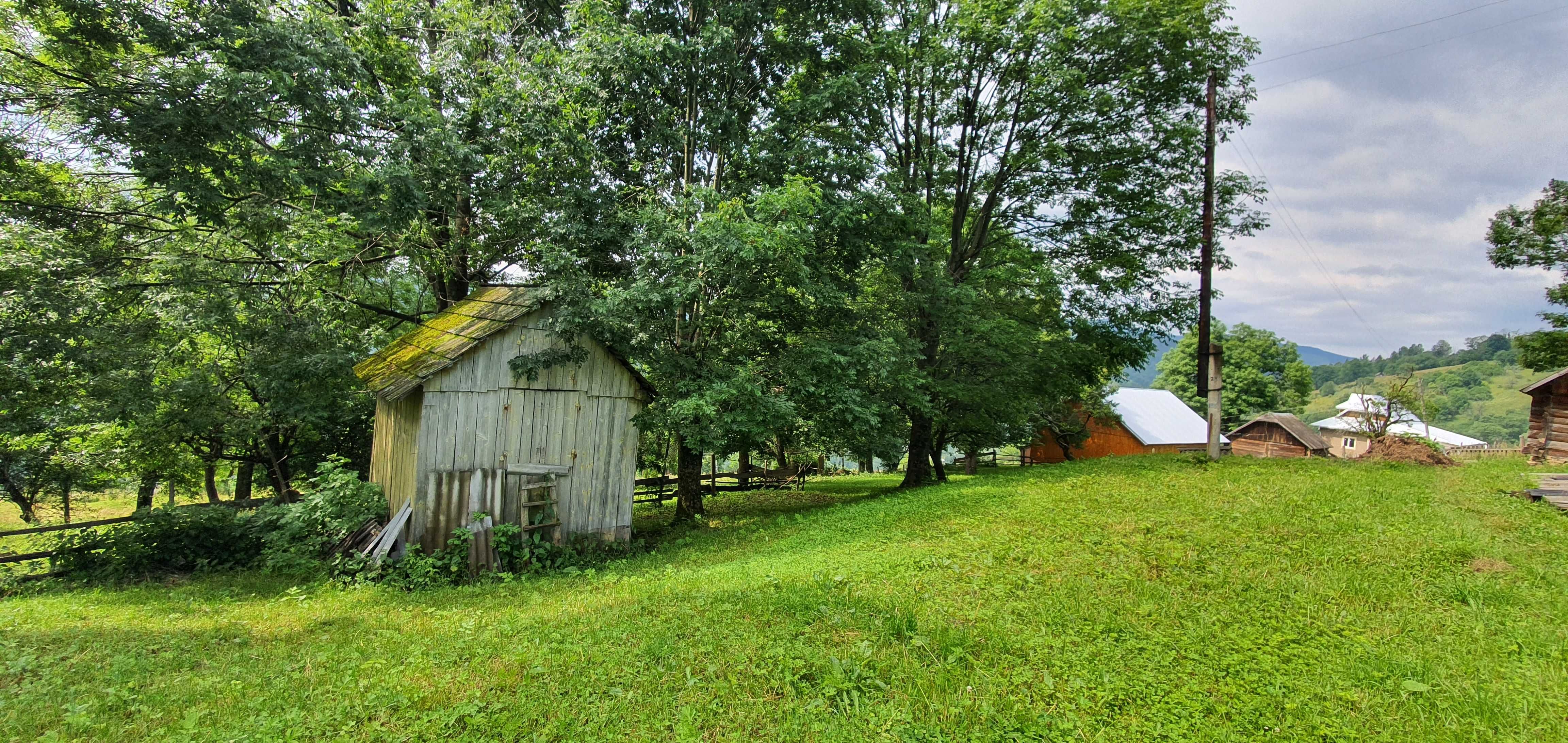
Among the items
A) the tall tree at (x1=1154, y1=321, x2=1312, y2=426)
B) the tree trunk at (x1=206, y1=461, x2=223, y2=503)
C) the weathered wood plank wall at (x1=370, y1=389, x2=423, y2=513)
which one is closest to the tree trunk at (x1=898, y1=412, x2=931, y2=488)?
the weathered wood plank wall at (x1=370, y1=389, x2=423, y2=513)

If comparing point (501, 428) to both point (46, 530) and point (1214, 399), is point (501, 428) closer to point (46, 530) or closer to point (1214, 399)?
point (46, 530)

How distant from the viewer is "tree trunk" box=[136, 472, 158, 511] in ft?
48.0

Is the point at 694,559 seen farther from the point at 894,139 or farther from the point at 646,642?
the point at 894,139

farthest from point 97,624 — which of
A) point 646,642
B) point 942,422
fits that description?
point 942,422

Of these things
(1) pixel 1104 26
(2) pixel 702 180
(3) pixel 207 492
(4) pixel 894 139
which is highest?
(1) pixel 1104 26

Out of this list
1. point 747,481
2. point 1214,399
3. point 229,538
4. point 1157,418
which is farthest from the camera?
point 1157,418

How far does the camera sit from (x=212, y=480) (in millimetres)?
16578

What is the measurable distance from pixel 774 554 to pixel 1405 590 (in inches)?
281

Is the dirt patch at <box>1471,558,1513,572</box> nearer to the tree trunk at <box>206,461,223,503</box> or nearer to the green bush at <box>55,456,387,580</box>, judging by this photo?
the green bush at <box>55,456,387,580</box>

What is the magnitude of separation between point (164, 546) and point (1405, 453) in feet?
85.3

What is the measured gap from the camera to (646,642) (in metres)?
5.11

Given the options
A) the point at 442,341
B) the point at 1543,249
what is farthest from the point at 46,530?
the point at 1543,249

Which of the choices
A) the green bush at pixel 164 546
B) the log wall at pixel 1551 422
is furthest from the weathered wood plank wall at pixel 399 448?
the log wall at pixel 1551 422

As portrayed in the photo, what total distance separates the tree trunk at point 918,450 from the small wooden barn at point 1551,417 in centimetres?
1492
